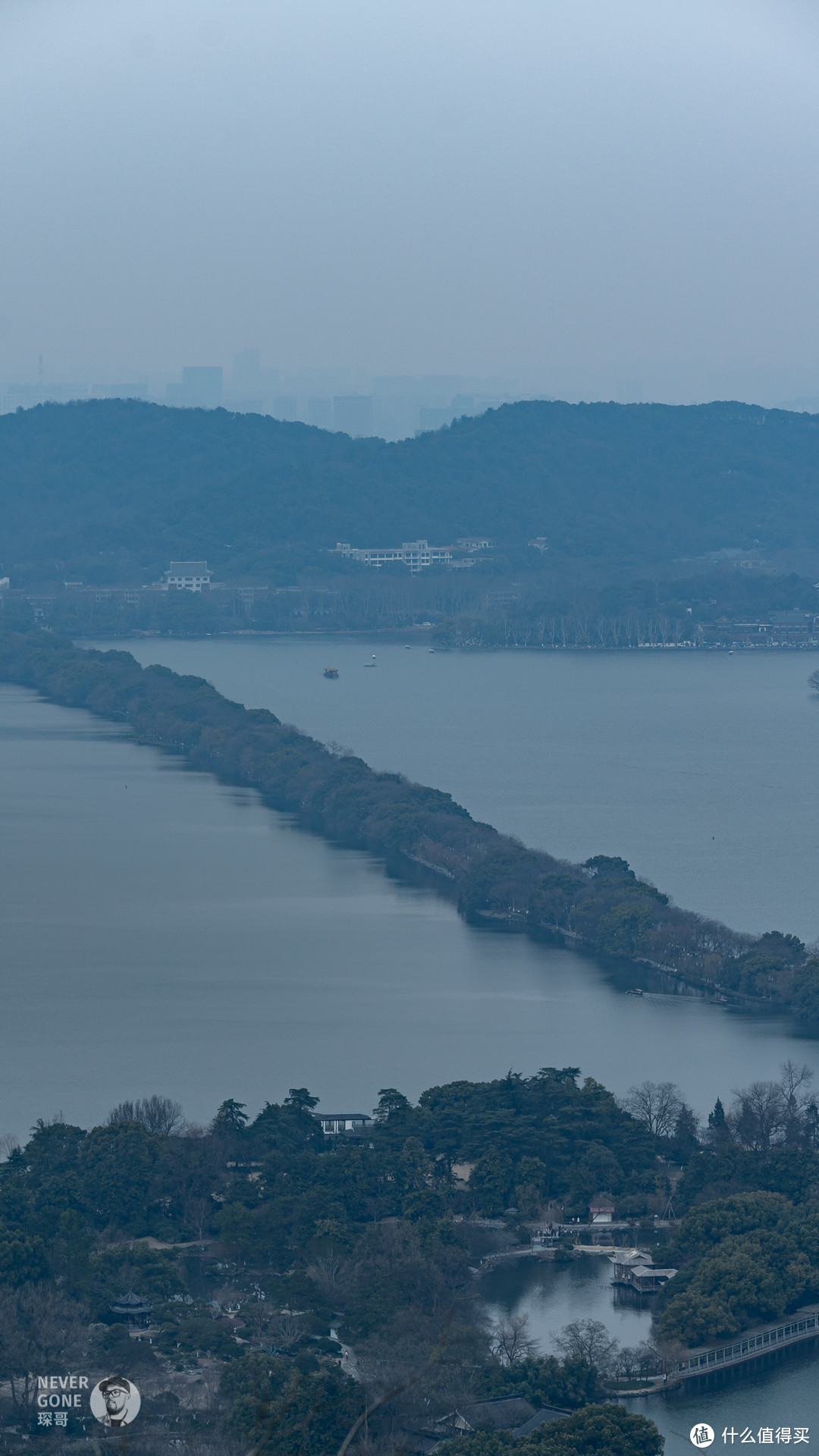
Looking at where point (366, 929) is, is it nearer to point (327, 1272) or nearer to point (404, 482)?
point (327, 1272)

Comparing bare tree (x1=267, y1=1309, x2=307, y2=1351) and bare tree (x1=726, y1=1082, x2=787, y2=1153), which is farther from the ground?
bare tree (x1=726, y1=1082, x2=787, y2=1153)

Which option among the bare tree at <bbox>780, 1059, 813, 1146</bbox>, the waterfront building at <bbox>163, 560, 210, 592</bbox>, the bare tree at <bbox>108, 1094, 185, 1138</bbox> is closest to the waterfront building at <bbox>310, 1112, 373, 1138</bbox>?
the bare tree at <bbox>108, 1094, 185, 1138</bbox>

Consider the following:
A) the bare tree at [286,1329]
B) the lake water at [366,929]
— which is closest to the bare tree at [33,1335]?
the bare tree at [286,1329]

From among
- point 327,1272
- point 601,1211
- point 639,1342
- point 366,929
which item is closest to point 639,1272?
point 639,1342

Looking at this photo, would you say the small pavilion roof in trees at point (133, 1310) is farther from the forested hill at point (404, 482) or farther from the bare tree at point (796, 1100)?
the forested hill at point (404, 482)

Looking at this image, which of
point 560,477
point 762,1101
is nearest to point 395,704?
point 762,1101
